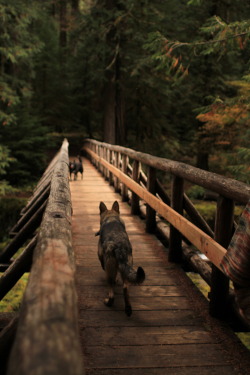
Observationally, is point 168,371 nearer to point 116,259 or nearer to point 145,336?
point 145,336

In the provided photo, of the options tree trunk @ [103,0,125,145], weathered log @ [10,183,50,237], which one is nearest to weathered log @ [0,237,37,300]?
weathered log @ [10,183,50,237]

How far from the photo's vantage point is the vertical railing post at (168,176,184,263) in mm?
4754

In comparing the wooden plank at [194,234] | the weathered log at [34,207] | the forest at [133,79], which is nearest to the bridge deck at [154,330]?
the wooden plank at [194,234]

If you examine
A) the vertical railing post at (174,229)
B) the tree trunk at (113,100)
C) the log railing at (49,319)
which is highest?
the tree trunk at (113,100)

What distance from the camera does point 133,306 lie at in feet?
12.3

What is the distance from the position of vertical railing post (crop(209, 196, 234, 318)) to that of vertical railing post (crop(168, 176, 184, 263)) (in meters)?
1.29

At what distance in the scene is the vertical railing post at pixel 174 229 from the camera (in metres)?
4.75

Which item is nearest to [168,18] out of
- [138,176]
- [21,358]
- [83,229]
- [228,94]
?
[228,94]

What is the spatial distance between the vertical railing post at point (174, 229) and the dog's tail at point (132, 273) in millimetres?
1515

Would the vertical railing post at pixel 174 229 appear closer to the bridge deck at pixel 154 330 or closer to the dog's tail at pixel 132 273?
the bridge deck at pixel 154 330

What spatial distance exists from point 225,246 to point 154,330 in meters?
0.98

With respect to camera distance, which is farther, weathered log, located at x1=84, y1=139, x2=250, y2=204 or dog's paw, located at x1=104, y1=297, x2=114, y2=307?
dog's paw, located at x1=104, y1=297, x2=114, y2=307

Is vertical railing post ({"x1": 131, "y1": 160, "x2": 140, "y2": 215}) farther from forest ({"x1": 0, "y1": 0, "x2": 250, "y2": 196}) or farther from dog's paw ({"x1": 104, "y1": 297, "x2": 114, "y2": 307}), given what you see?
forest ({"x1": 0, "y1": 0, "x2": 250, "y2": 196})

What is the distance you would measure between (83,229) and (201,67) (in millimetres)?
17162
